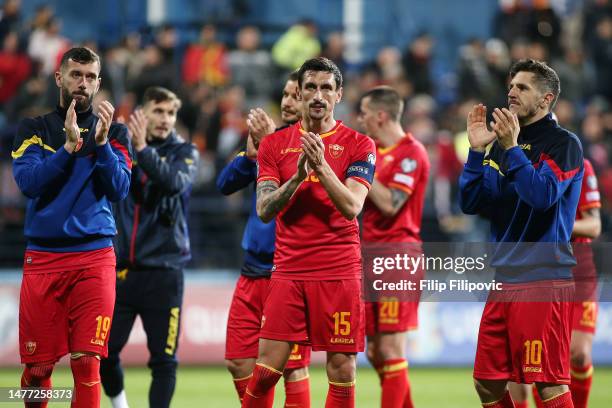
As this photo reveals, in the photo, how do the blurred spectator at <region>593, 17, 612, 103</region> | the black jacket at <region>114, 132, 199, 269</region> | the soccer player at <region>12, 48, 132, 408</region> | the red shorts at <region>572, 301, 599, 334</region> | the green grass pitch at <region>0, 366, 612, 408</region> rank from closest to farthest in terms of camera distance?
1. the soccer player at <region>12, 48, 132, 408</region>
2. the black jacket at <region>114, 132, 199, 269</region>
3. the red shorts at <region>572, 301, 599, 334</region>
4. the green grass pitch at <region>0, 366, 612, 408</region>
5. the blurred spectator at <region>593, 17, 612, 103</region>

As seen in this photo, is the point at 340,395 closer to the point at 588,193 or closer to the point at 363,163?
the point at 363,163

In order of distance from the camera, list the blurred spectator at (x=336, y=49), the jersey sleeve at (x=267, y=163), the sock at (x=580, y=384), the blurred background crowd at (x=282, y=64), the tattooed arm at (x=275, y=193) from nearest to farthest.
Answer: the tattooed arm at (x=275, y=193), the jersey sleeve at (x=267, y=163), the sock at (x=580, y=384), the blurred background crowd at (x=282, y=64), the blurred spectator at (x=336, y=49)

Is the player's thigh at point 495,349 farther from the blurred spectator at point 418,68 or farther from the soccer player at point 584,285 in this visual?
the blurred spectator at point 418,68

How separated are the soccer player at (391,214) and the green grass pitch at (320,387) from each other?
1.84 metres

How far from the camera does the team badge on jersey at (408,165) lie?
29.6ft

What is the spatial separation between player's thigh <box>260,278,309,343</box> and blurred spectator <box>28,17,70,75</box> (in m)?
11.0

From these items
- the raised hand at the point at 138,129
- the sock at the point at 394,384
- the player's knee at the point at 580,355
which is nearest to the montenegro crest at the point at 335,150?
the raised hand at the point at 138,129

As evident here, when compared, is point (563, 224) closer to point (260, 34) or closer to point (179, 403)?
point (179, 403)

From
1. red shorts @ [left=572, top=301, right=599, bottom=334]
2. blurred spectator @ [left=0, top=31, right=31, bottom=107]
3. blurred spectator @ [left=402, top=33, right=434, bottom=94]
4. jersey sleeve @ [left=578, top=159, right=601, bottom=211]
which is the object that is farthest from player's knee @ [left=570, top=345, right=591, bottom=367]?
blurred spectator @ [left=0, top=31, right=31, bottom=107]

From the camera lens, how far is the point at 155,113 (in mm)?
8812

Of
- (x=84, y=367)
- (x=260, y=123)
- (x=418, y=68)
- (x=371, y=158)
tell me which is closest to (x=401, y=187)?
(x=260, y=123)

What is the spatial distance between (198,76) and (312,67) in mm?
11206

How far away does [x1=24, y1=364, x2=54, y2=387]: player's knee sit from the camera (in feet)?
23.8

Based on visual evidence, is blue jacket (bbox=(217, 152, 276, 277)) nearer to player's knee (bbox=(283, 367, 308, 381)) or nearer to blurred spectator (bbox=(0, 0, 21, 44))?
player's knee (bbox=(283, 367, 308, 381))
